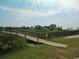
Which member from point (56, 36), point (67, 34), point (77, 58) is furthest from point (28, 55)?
point (67, 34)

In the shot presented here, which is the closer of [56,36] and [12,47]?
[12,47]

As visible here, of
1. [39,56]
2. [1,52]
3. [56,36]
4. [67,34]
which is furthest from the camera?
[67,34]

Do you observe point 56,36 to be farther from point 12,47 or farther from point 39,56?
point 39,56

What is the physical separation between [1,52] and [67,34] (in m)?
15.5

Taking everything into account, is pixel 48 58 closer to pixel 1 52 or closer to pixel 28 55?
pixel 28 55

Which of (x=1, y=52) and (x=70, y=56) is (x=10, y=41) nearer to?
(x=1, y=52)

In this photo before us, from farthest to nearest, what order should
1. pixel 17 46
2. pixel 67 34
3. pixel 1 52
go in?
pixel 67 34 < pixel 17 46 < pixel 1 52

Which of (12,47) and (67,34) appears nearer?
(12,47)

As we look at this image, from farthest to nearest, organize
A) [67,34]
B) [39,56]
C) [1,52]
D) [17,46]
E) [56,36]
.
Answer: [67,34]
[56,36]
[17,46]
[1,52]
[39,56]

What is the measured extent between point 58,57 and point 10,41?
232 inches

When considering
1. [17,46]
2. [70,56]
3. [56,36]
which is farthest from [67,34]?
[70,56]

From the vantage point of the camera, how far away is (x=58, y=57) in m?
12.4

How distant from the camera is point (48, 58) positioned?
12.1 metres

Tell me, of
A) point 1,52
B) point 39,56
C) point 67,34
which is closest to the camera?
point 39,56
